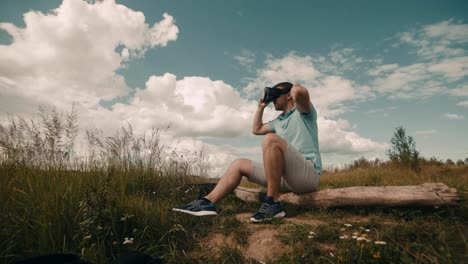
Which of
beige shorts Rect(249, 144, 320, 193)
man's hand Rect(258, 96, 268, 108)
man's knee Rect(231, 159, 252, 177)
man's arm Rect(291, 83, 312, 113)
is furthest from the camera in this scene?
man's hand Rect(258, 96, 268, 108)

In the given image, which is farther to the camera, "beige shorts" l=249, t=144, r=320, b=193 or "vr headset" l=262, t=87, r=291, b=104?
"vr headset" l=262, t=87, r=291, b=104

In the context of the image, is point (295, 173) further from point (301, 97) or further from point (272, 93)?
point (272, 93)

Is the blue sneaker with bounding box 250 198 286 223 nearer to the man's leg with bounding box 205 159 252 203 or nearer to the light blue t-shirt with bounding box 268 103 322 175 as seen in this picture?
the man's leg with bounding box 205 159 252 203

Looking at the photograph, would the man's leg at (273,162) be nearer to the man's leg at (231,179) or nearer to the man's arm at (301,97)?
the man's leg at (231,179)

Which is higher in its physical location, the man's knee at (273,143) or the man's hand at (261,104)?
the man's hand at (261,104)

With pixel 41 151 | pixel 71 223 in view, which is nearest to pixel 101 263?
pixel 71 223

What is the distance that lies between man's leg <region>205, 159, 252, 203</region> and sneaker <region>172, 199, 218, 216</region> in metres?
0.16

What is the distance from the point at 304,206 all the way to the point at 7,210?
10.5ft

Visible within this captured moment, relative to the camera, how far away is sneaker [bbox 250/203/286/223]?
10.7 feet

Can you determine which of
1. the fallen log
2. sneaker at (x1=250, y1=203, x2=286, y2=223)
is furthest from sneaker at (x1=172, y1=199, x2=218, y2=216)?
the fallen log

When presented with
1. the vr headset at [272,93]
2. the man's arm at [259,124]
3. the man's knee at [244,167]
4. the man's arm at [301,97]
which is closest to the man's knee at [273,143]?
the man's knee at [244,167]

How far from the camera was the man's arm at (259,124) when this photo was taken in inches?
186

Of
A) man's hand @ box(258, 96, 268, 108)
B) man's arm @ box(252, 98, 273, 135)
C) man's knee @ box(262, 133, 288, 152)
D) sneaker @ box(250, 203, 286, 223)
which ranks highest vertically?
man's hand @ box(258, 96, 268, 108)

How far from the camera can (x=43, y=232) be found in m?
2.53
